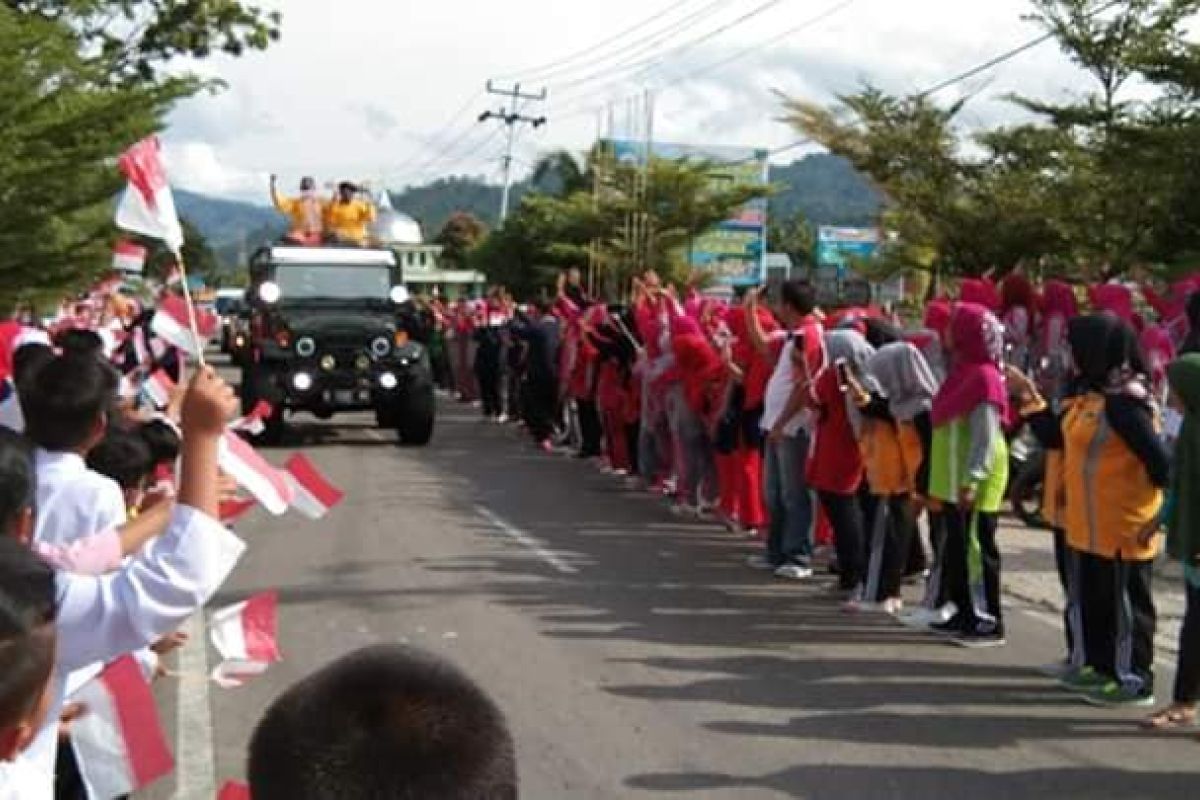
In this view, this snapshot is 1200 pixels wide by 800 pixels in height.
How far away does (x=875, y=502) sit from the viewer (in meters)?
10.0

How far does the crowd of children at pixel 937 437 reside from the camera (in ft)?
24.0

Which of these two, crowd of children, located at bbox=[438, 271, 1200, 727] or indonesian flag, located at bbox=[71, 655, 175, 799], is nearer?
indonesian flag, located at bbox=[71, 655, 175, 799]

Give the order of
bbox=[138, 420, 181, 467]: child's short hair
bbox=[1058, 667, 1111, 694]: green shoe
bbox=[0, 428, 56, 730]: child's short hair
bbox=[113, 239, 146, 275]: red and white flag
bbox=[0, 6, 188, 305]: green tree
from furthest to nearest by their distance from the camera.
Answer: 1. bbox=[0, 6, 188, 305]: green tree
2. bbox=[1058, 667, 1111, 694]: green shoe
3. bbox=[113, 239, 146, 275]: red and white flag
4. bbox=[138, 420, 181, 467]: child's short hair
5. bbox=[0, 428, 56, 730]: child's short hair

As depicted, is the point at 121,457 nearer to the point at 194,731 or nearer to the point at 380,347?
the point at 194,731

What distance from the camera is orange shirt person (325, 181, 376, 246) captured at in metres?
22.8

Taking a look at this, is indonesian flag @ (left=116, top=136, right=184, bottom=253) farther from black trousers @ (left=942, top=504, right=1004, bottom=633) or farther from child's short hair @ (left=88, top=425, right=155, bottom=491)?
black trousers @ (left=942, top=504, right=1004, bottom=633)

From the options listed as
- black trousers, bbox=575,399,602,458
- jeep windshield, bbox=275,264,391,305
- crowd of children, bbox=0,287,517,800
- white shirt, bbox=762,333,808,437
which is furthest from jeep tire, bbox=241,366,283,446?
crowd of children, bbox=0,287,517,800

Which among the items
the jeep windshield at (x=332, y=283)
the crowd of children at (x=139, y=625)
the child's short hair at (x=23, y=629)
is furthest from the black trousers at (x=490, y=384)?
the child's short hair at (x=23, y=629)

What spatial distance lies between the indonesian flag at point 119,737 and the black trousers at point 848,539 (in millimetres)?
6761

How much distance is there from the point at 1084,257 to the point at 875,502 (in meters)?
12.3

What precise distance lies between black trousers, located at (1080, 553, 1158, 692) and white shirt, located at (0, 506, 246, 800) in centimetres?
541

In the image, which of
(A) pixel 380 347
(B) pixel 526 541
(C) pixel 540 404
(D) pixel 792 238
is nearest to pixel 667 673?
(B) pixel 526 541

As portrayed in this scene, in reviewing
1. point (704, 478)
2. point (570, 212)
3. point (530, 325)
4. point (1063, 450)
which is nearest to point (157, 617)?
point (1063, 450)

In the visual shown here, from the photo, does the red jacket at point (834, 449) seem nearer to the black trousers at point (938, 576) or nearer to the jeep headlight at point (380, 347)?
the black trousers at point (938, 576)
